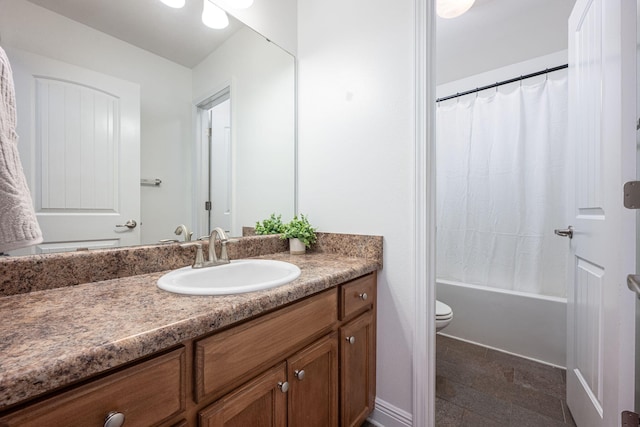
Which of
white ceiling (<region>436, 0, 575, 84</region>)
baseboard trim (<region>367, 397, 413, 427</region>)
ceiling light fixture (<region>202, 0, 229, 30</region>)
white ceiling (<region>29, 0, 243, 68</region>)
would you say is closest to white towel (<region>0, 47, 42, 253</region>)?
white ceiling (<region>29, 0, 243, 68</region>)

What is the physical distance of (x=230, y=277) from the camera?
108 centimetres

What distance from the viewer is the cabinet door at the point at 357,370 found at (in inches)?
41.3

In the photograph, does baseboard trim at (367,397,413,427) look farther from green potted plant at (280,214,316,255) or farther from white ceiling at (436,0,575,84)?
white ceiling at (436,0,575,84)

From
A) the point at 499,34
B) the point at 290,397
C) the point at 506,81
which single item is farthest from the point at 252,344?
the point at 499,34

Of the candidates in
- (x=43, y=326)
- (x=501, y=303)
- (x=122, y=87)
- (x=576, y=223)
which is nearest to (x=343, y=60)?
(x=122, y=87)

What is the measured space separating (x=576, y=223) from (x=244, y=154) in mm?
1668

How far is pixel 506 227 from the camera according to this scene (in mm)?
2080

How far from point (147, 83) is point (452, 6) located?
5.93 ft

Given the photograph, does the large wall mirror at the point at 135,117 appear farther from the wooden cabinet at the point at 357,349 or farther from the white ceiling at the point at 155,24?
the wooden cabinet at the point at 357,349

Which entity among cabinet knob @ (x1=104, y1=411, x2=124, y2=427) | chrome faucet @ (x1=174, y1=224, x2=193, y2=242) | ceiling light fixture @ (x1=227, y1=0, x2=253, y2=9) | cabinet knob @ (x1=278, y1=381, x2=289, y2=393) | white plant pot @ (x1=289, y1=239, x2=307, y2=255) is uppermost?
ceiling light fixture @ (x1=227, y1=0, x2=253, y2=9)

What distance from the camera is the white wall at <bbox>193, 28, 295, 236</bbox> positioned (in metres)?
1.39

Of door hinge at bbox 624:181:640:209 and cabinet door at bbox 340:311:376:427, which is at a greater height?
door hinge at bbox 624:181:640:209

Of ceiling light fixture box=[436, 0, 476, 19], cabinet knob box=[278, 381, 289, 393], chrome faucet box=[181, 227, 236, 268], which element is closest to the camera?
cabinet knob box=[278, 381, 289, 393]

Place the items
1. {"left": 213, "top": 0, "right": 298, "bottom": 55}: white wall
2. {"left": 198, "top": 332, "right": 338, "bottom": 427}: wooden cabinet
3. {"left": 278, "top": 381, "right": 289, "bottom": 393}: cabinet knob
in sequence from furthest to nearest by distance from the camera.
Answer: {"left": 213, "top": 0, "right": 298, "bottom": 55}: white wall
{"left": 278, "top": 381, "right": 289, "bottom": 393}: cabinet knob
{"left": 198, "top": 332, "right": 338, "bottom": 427}: wooden cabinet
